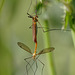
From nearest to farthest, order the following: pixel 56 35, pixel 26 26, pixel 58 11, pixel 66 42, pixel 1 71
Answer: pixel 58 11 < pixel 1 71 < pixel 66 42 < pixel 56 35 < pixel 26 26

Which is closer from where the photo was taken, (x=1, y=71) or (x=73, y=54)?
(x=1, y=71)

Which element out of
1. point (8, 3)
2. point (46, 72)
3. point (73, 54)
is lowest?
point (46, 72)

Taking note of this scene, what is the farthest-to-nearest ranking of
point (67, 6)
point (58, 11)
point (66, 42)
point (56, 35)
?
point (56, 35) < point (66, 42) < point (58, 11) < point (67, 6)

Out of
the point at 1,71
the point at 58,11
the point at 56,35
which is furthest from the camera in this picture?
the point at 56,35

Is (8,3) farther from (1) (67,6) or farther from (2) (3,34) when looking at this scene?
(1) (67,6)

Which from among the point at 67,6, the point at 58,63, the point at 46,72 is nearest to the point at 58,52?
the point at 58,63

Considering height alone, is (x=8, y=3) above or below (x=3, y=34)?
above

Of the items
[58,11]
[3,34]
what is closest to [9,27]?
[3,34]

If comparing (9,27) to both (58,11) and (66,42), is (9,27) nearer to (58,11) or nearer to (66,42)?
(66,42)

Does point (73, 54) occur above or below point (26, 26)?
below
